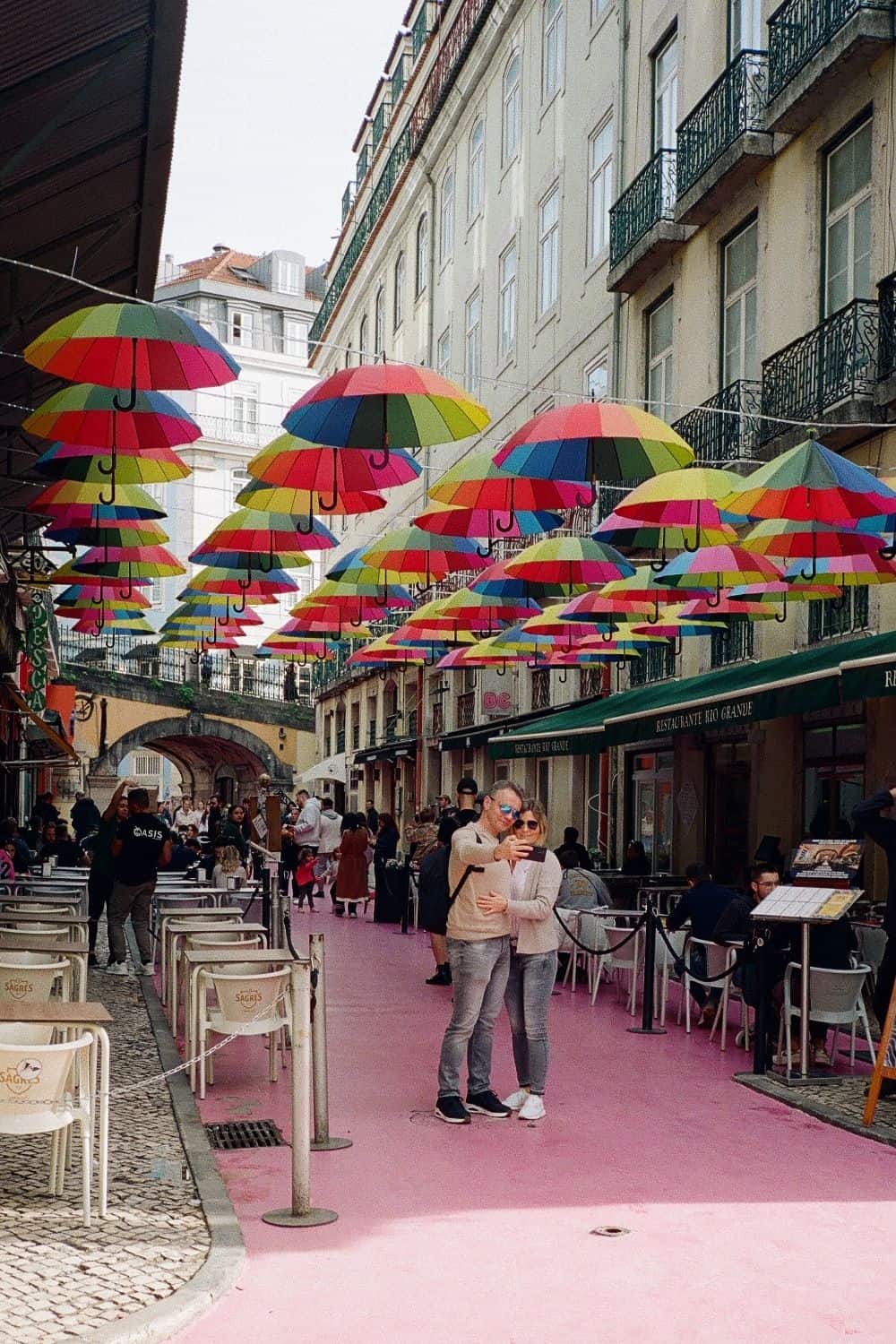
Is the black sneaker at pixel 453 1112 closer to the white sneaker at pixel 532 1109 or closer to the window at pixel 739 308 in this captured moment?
the white sneaker at pixel 532 1109

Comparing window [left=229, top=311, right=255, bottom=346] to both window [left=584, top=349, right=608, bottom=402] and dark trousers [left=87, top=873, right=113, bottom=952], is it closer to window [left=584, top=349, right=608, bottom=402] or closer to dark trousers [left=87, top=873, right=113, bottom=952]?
window [left=584, top=349, right=608, bottom=402]

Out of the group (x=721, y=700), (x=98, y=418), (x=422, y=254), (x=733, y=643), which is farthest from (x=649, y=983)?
(x=422, y=254)

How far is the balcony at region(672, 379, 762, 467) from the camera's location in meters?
18.2

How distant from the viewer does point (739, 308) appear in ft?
65.9

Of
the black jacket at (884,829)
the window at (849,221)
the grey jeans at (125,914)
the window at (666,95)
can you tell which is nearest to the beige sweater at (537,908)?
the black jacket at (884,829)

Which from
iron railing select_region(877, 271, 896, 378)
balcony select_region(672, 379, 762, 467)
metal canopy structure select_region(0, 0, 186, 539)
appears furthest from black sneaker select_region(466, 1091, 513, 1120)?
balcony select_region(672, 379, 762, 467)

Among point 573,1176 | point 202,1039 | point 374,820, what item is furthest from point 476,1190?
point 374,820

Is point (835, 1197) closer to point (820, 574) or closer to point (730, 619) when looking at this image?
point (820, 574)

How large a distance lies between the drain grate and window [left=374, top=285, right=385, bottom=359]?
38714 mm

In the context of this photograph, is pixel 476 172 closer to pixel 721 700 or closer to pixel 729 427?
pixel 729 427

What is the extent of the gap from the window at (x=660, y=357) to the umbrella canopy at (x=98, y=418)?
11.7 meters

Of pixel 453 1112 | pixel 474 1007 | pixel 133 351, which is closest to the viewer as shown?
pixel 453 1112

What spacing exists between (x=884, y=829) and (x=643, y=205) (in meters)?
14.8

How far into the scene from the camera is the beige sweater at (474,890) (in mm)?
8758
